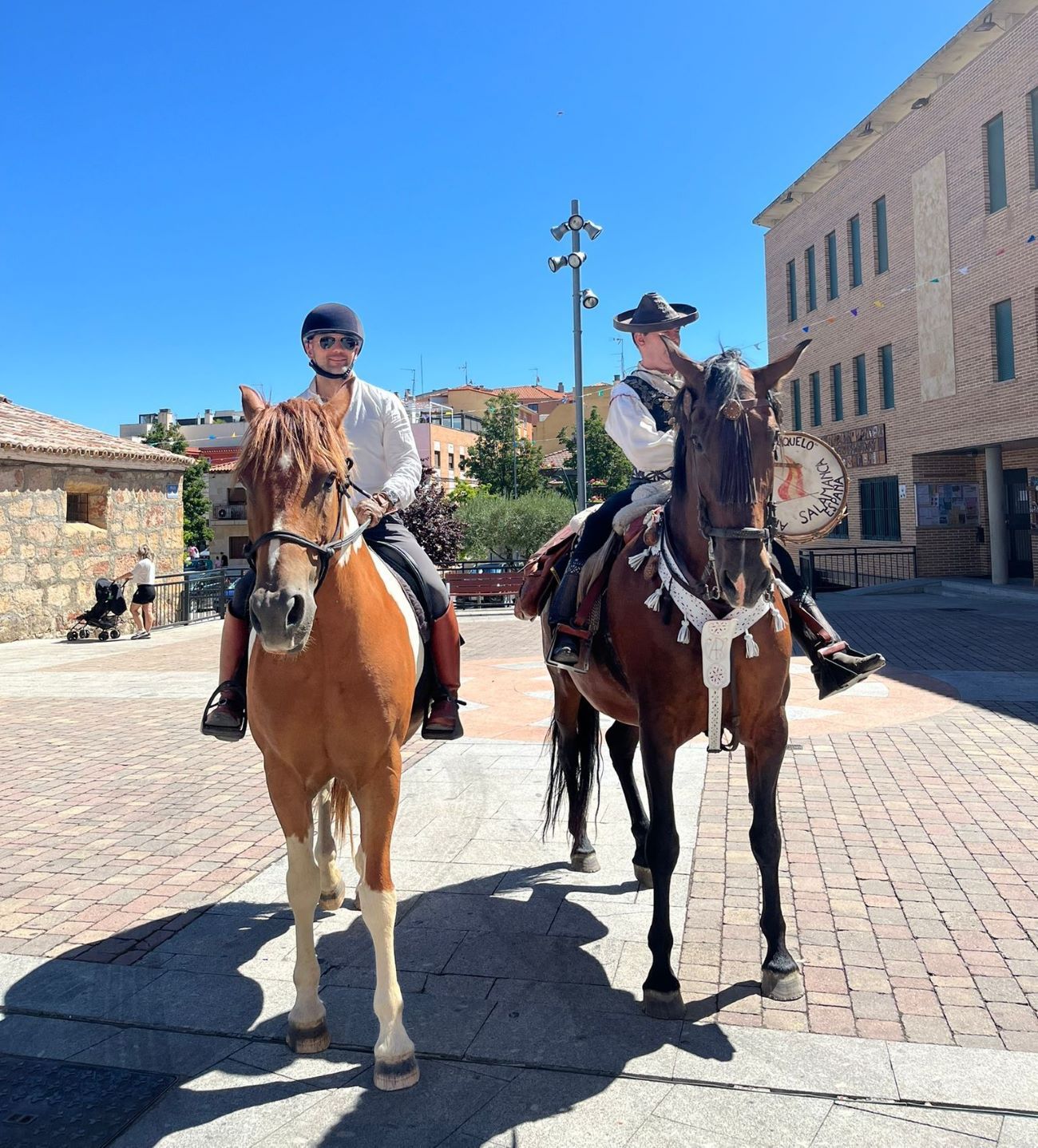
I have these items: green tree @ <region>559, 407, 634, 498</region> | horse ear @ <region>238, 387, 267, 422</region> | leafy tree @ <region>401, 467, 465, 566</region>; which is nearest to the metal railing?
leafy tree @ <region>401, 467, 465, 566</region>

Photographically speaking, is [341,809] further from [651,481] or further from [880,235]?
[880,235]

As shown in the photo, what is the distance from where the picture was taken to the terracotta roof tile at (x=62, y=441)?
17.2 metres

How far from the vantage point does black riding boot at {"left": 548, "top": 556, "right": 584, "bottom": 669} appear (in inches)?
163

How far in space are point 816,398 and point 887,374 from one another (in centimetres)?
510

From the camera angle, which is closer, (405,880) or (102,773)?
(405,880)

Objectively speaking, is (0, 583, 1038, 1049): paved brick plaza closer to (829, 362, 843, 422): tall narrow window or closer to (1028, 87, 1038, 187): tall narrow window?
(1028, 87, 1038, 187): tall narrow window

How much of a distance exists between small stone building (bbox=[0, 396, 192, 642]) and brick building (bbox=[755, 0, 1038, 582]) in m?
14.5

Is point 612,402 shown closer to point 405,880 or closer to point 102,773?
point 405,880

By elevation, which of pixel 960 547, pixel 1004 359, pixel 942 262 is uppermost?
pixel 942 262

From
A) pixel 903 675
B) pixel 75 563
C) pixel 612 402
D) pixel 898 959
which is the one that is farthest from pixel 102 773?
pixel 75 563

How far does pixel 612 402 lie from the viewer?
422cm

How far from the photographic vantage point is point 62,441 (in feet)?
59.9

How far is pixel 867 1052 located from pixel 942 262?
23.6m

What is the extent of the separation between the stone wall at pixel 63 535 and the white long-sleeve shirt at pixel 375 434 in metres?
15.2
